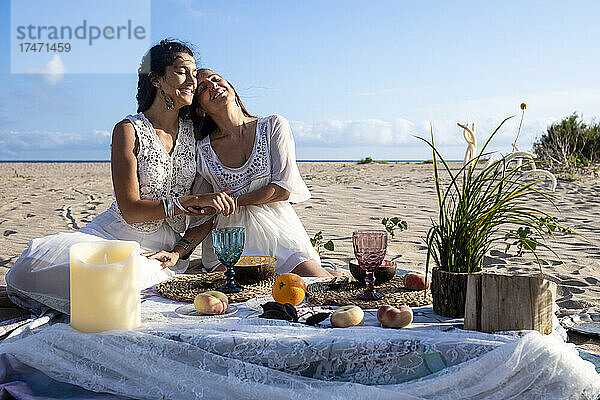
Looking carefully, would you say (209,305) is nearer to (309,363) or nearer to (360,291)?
(309,363)

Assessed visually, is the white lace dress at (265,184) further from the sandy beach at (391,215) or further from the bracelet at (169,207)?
the sandy beach at (391,215)

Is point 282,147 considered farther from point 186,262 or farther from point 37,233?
point 37,233

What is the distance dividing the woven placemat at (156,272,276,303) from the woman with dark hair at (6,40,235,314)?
1.08ft

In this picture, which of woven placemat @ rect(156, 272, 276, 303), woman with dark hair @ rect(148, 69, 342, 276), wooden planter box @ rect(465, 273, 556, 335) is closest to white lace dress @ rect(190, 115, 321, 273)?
woman with dark hair @ rect(148, 69, 342, 276)

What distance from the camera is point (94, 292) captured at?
1.89 meters

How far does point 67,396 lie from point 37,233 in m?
4.23

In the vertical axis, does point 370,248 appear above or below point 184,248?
above

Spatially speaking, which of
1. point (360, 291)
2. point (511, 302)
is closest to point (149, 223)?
point (360, 291)

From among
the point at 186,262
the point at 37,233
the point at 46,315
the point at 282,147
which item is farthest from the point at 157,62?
the point at 37,233

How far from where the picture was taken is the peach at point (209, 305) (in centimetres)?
221

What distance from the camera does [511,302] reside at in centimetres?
187

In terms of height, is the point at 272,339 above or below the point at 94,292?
below

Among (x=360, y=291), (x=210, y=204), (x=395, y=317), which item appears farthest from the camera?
(x=210, y=204)

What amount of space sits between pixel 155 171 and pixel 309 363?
6.51ft
